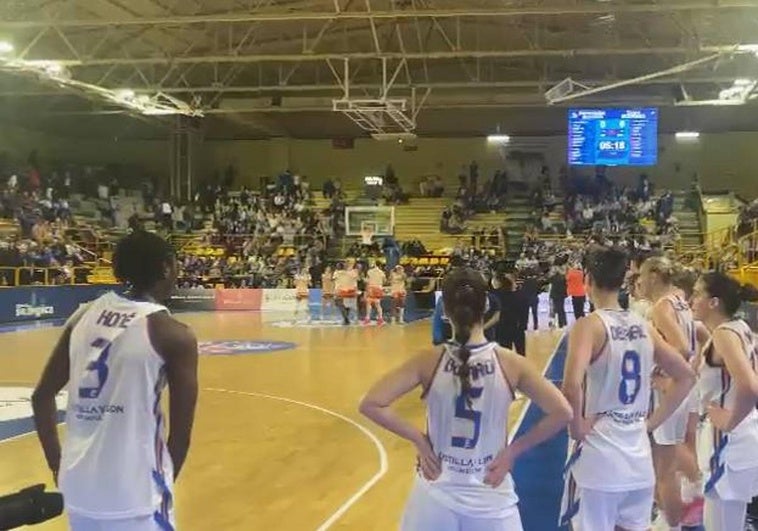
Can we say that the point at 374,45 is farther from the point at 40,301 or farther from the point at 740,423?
the point at 740,423

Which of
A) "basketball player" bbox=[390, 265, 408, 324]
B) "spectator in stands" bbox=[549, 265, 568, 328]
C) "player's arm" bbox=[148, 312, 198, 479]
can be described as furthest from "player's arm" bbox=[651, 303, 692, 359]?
"basketball player" bbox=[390, 265, 408, 324]

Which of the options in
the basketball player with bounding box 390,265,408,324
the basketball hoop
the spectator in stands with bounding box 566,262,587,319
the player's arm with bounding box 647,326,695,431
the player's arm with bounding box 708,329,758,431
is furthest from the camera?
the basketball hoop

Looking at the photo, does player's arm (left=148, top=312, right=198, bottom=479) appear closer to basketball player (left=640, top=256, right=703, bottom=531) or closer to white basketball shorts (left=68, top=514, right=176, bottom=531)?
white basketball shorts (left=68, top=514, right=176, bottom=531)

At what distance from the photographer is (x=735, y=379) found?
12.2 feet

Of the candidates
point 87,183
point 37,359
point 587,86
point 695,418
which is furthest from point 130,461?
point 87,183

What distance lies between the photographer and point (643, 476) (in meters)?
3.39

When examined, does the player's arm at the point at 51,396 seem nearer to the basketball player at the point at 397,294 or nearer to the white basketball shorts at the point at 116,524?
the white basketball shorts at the point at 116,524

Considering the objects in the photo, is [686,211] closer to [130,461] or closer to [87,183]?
[87,183]

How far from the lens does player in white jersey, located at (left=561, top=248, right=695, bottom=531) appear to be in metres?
3.36

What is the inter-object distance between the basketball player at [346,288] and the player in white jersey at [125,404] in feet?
62.3

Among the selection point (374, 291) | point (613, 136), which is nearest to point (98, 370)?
point (374, 291)

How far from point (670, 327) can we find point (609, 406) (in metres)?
1.34

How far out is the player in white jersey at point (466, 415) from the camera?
2775 mm

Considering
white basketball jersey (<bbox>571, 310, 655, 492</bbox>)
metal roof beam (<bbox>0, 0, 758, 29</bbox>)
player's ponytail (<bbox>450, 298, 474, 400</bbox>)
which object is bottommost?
white basketball jersey (<bbox>571, 310, 655, 492</bbox>)
